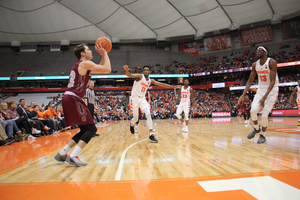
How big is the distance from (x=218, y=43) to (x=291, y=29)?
44.7ft

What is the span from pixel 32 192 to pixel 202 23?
139ft

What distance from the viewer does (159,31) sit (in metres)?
41.9

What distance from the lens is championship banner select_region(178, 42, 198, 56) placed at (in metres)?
44.8

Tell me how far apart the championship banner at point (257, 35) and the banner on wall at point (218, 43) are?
3064 millimetres

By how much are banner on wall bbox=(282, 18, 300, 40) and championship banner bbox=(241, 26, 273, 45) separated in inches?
91.1

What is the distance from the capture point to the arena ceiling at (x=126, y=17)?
1302 inches

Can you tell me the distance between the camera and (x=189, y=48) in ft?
149

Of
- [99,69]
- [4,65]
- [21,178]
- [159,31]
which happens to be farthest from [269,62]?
[4,65]

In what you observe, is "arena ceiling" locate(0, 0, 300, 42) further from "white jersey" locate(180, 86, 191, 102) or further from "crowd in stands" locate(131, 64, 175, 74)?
"white jersey" locate(180, 86, 191, 102)

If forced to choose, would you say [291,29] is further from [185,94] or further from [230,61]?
[185,94]

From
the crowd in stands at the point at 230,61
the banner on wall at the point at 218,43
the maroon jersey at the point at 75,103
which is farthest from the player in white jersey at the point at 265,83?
the banner on wall at the point at 218,43

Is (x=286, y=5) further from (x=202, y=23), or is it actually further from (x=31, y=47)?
(x=31, y=47)

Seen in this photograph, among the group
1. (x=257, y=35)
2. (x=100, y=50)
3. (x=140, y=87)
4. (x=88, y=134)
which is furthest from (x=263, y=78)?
(x=257, y=35)

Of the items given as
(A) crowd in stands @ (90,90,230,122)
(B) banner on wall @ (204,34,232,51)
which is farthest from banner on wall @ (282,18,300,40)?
(A) crowd in stands @ (90,90,230,122)
